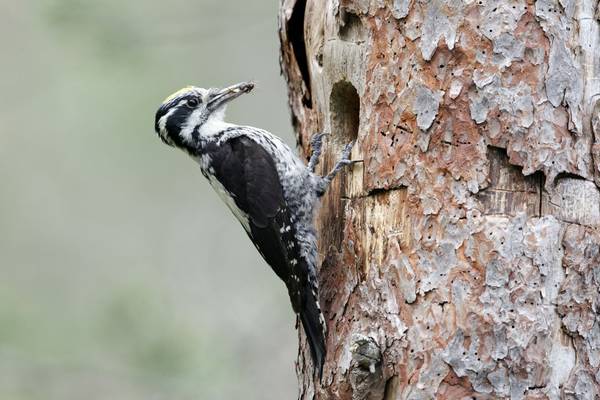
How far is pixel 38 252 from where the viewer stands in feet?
31.3

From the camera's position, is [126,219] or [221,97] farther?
[126,219]

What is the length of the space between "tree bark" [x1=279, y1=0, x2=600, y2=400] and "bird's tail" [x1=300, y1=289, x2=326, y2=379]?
181 millimetres

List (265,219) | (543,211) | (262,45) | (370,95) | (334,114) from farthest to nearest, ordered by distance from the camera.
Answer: (262,45)
(265,219)
(334,114)
(370,95)
(543,211)

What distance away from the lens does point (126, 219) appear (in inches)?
396

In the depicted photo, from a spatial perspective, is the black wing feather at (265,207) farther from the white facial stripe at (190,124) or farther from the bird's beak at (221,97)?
the bird's beak at (221,97)

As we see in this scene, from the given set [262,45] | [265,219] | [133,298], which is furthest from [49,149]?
[265,219]

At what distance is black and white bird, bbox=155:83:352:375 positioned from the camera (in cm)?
445

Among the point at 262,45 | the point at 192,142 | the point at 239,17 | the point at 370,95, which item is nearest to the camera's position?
the point at 370,95

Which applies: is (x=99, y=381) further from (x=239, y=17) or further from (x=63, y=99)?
(x=63, y=99)

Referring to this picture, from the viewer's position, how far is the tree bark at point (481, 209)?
3576 mm

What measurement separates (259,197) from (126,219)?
17.4ft

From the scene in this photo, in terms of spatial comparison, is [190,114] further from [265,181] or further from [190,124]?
[265,181]

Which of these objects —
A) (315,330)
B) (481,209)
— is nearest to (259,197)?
(315,330)

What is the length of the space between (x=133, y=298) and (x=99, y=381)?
105 cm
